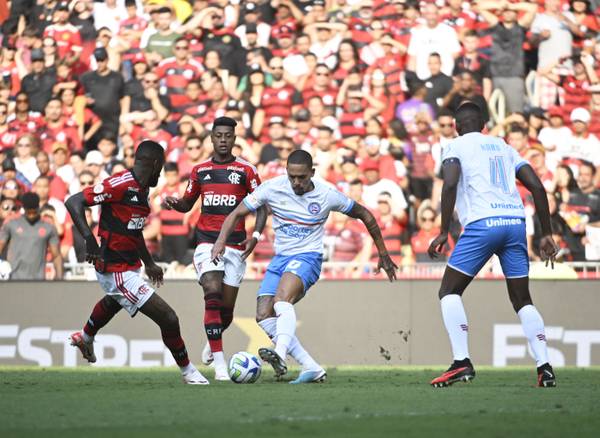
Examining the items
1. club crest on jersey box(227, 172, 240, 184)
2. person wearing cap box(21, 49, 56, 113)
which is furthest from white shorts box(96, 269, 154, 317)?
person wearing cap box(21, 49, 56, 113)

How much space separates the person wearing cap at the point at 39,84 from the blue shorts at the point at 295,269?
29.8ft

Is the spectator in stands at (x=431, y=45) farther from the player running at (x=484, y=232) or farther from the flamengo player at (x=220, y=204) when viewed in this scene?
the player running at (x=484, y=232)

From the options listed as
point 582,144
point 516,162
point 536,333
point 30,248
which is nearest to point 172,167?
point 30,248

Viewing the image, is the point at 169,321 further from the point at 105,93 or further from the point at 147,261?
the point at 105,93

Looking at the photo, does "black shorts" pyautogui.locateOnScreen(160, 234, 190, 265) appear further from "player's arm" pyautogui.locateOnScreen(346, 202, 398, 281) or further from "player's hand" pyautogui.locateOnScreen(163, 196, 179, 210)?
"player's arm" pyautogui.locateOnScreen(346, 202, 398, 281)

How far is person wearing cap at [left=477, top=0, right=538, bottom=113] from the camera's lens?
Result: 18.3 meters

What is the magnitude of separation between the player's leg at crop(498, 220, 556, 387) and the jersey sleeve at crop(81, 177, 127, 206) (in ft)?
11.1

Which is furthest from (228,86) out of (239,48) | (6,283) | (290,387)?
(290,387)

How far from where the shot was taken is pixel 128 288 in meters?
10.8

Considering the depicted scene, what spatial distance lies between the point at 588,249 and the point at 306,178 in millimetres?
6466

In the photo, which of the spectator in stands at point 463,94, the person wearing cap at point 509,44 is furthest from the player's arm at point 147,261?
the person wearing cap at point 509,44

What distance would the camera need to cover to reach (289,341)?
10.6 m

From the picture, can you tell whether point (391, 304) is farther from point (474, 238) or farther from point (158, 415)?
point (158, 415)

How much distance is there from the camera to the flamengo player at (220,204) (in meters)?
12.1
